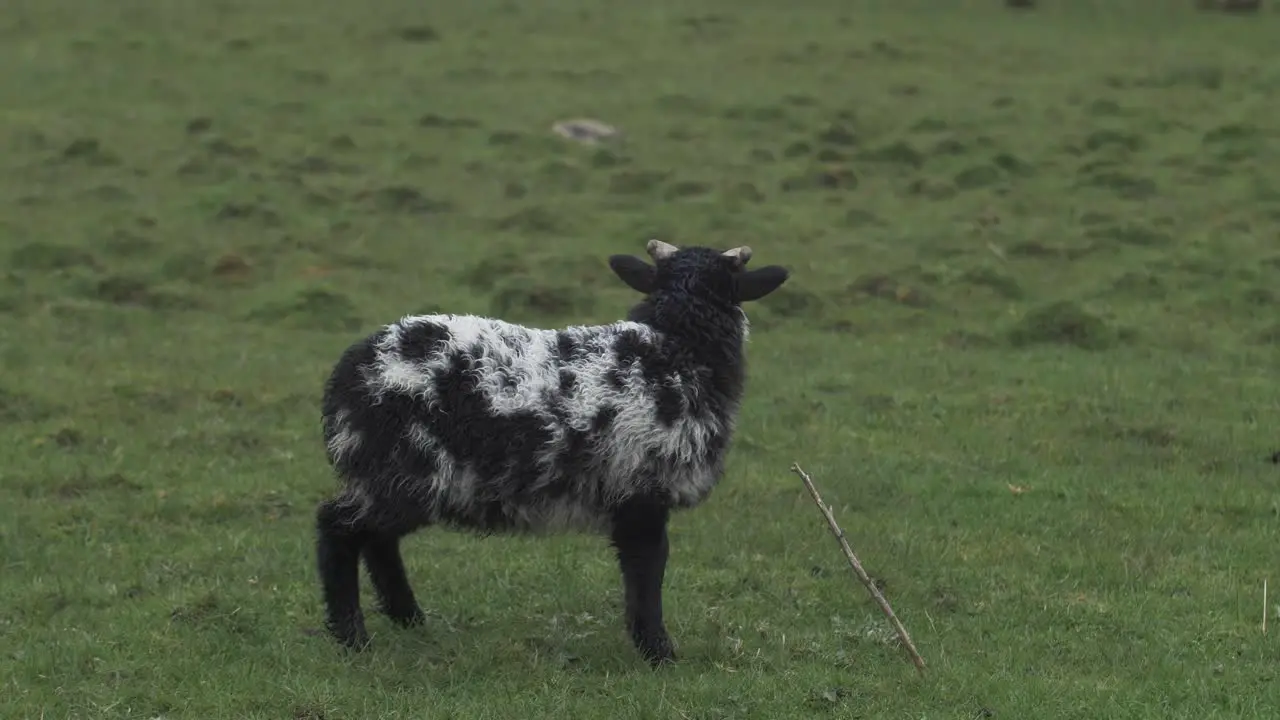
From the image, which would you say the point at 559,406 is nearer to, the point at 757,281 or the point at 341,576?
the point at 757,281

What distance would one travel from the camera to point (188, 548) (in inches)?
416

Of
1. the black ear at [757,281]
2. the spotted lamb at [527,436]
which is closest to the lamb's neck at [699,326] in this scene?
the spotted lamb at [527,436]

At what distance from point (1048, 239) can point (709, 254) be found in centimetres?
1277

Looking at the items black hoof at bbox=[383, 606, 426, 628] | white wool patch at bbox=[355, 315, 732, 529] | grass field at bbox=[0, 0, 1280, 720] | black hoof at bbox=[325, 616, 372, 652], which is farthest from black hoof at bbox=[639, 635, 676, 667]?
black hoof at bbox=[325, 616, 372, 652]

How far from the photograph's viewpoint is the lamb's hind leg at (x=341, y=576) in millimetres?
8539

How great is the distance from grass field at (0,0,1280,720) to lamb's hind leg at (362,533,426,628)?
190 mm

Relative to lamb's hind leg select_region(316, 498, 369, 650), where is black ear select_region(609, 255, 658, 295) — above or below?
above

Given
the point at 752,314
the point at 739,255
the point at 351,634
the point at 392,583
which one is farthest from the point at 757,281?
the point at 752,314

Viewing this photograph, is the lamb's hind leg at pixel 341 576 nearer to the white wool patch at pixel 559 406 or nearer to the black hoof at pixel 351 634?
the black hoof at pixel 351 634

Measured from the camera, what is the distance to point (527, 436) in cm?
823

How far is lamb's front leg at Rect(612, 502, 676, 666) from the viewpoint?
27.7 feet

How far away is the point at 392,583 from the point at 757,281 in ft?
9.49

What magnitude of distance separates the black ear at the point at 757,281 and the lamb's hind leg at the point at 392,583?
257 cm

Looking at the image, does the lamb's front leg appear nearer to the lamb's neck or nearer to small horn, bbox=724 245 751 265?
the lamb's neck
